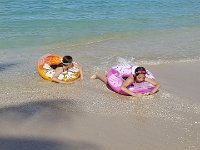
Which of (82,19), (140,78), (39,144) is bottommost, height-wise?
(82,19)

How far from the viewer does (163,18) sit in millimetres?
16547

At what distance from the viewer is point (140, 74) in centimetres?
769

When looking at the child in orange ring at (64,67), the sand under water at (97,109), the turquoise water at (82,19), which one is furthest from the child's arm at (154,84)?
the turquoise water at (82,19)

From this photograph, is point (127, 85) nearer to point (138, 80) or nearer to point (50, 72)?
point (138, 80)

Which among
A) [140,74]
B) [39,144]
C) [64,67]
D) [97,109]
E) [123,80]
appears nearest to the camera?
[39,144]

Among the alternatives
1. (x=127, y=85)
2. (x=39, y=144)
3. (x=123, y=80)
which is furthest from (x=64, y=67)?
(x=39, y=144)

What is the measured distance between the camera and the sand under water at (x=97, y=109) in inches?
229

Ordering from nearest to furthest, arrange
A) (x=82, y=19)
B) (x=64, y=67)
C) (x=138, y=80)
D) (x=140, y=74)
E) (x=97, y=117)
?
1. (x=97, y=117)
2. (x=140, y=74)
3. (x=138, y=80)
4. (x=64, y=67)
5. (x=82, y=19)

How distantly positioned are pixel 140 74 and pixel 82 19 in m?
8.19

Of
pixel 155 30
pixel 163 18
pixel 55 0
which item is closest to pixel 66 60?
pixel 155 30

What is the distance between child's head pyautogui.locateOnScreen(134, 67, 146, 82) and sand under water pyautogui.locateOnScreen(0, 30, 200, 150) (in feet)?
1.36

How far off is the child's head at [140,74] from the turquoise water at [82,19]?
5.01 metres

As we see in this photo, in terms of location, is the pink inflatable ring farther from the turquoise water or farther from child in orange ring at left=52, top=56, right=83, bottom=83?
the turquoise water

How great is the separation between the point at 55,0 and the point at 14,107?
13.0 metres
